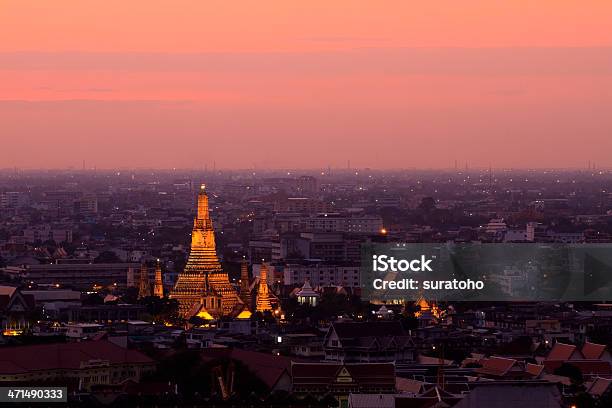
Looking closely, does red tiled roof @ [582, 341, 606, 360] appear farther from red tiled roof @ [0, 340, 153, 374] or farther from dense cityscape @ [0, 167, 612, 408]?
red tiled roof @ [0, 340, 153, 374]

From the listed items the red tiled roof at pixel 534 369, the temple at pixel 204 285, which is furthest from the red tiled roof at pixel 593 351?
the temple at pixel 204 285

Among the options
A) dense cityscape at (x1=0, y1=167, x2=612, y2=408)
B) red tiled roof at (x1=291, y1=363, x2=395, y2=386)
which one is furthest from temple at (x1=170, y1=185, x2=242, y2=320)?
red tiled roof at (x1=291, y1=363, x2=395, y2=386)

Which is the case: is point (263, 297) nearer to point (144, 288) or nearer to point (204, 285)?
point (204, 285)

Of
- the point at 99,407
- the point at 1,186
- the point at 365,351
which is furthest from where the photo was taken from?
the point at 1,186

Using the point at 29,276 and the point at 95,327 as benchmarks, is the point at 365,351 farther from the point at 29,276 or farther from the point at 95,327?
the point at 29,276

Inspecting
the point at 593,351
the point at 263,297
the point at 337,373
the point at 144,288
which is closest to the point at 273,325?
the point at 263,297

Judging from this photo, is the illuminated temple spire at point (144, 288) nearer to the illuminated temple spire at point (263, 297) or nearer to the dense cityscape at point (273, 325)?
the dense cityscape at point (273, 325)

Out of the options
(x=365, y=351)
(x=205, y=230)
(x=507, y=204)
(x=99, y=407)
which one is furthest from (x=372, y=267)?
(x=507, y=204)
